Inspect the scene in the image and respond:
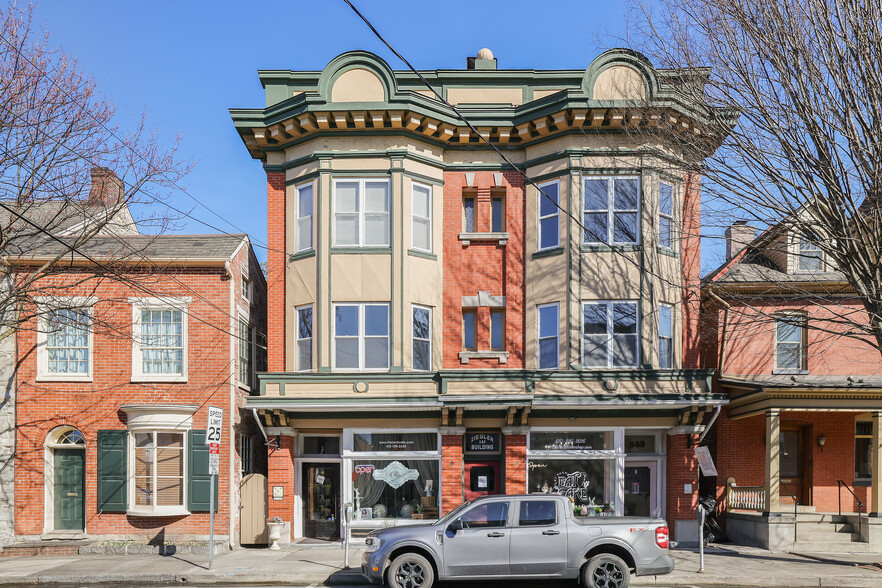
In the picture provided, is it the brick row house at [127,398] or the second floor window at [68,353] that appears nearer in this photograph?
the brick row house at [127,398]

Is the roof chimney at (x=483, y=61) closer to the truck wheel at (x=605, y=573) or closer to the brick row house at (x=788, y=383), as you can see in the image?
the brick row house at (x=788, y=383)

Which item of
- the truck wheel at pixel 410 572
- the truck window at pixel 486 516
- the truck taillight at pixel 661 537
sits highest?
the truck window at pixel 486 516

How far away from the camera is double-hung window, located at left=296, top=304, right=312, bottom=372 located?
736 inches

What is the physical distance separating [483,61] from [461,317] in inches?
276

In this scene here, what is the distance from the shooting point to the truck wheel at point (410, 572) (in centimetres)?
1193

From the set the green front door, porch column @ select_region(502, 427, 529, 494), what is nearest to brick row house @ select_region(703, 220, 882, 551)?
porch column @ select_region(502, 427, 529, 494)

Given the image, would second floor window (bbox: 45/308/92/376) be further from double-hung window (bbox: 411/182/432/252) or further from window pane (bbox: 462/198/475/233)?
window pane (bbox: 462/198/475/233)

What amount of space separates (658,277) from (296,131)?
9.54m

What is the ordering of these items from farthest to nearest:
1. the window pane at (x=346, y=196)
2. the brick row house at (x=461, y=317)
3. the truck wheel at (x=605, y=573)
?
the window pane at (x=346, y=196) < the brick row house at (x=461, y=317) < the truck wheel at (x=605, y=573)

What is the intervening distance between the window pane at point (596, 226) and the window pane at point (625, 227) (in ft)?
0.71

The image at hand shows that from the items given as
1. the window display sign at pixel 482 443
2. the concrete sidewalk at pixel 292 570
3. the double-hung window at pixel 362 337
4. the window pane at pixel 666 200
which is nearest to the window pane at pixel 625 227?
the window pane at pixel 666 200

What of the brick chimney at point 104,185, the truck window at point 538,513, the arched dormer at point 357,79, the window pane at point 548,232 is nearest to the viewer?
the truck window at point 538,513

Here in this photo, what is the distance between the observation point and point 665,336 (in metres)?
18.7

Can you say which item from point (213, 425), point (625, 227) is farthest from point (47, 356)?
point (625, 227)
